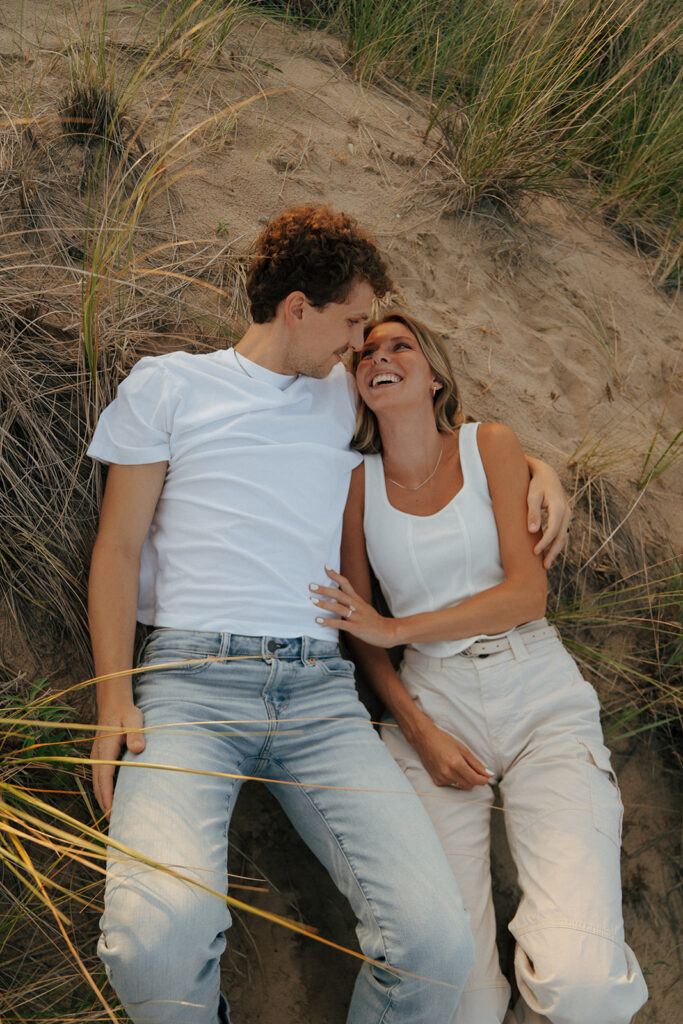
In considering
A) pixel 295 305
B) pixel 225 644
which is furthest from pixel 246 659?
pixel 295 305

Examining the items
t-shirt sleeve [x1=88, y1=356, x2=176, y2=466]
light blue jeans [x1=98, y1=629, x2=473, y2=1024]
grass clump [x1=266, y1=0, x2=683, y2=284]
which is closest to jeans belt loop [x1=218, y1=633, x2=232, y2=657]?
light blue jeans [x1=98, y1=629, x2=473, y2=1024]

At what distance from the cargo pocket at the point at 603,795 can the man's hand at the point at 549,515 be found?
22.7 inches

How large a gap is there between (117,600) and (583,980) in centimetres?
155

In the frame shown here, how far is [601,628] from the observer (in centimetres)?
317

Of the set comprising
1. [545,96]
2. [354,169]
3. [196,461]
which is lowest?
[196,461]

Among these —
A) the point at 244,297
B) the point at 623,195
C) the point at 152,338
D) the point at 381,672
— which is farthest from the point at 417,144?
the point at 381,672

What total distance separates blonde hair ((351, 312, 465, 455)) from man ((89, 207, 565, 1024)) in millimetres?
52

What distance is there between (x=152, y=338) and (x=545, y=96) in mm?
2109

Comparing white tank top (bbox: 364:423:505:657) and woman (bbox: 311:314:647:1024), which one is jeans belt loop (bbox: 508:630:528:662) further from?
white tank top (bbox: 364:423:505:657)

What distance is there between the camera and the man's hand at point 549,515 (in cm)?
250

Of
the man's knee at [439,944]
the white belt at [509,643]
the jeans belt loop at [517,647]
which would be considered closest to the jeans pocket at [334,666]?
the white belt at [509,643]

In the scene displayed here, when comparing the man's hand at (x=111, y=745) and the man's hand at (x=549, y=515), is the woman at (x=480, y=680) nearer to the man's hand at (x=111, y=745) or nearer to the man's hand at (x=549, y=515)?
the man's hand at (x=549, y=515)

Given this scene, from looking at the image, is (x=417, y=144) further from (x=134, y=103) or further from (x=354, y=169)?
(x=134, y=103)

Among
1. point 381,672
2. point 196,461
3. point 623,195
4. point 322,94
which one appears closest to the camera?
point 196,461
